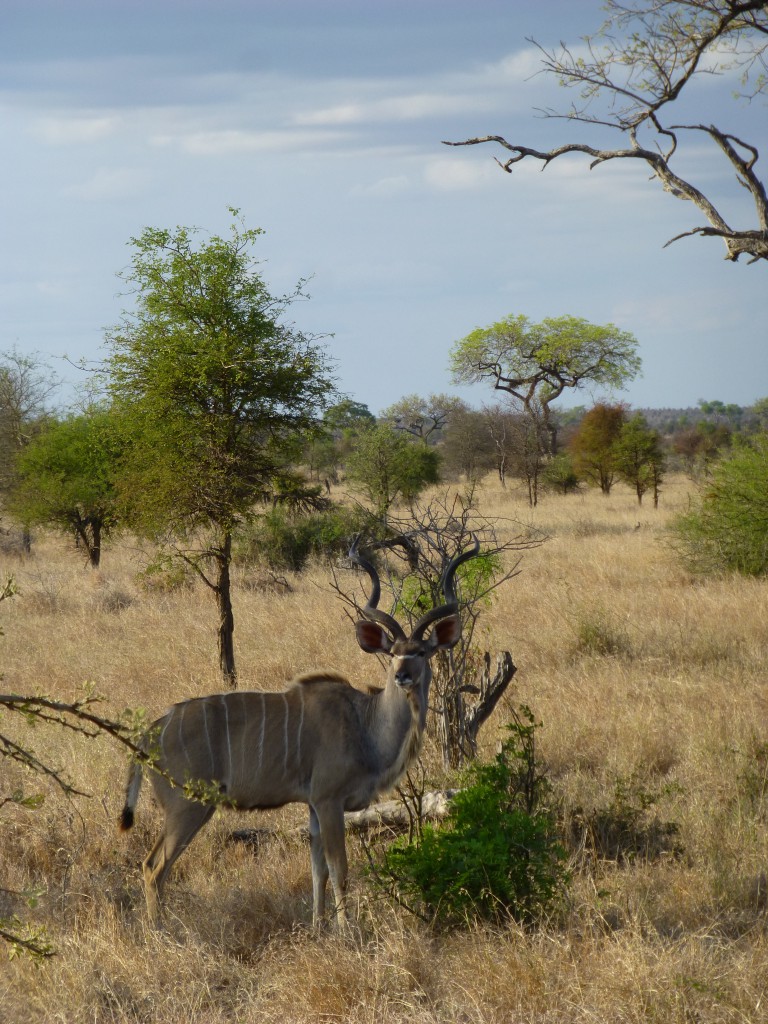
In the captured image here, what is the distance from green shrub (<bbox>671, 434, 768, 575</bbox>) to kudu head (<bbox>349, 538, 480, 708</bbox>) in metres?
10.1

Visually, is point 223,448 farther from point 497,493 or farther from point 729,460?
point 497,493

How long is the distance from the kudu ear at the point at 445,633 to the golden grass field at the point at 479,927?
1.26 m

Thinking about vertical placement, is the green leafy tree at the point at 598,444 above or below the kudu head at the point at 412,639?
above

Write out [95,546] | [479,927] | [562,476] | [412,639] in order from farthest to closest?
[562,476], [95,546], [412,639], [479,927]

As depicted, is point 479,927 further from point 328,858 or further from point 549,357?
point 549,357

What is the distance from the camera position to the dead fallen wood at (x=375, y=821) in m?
5.99

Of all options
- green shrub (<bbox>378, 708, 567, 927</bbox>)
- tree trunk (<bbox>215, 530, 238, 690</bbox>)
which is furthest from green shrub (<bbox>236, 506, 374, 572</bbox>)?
green shrub (<bbox>378, 708, 567, 927</bbox>)

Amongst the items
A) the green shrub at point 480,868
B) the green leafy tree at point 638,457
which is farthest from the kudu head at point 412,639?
the green leafy tree at point 638,457

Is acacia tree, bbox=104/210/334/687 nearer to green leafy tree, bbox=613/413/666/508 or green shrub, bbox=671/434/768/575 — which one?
green shrub, bbox=671/434/768/575

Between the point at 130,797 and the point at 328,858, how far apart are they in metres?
1.05

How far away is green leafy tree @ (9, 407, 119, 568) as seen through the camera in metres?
19.9

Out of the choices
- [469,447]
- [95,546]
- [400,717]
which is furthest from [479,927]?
[469,447]

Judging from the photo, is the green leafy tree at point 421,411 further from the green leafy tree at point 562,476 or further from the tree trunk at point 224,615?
the tree trunk at point 224,615

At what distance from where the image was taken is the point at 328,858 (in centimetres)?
498
